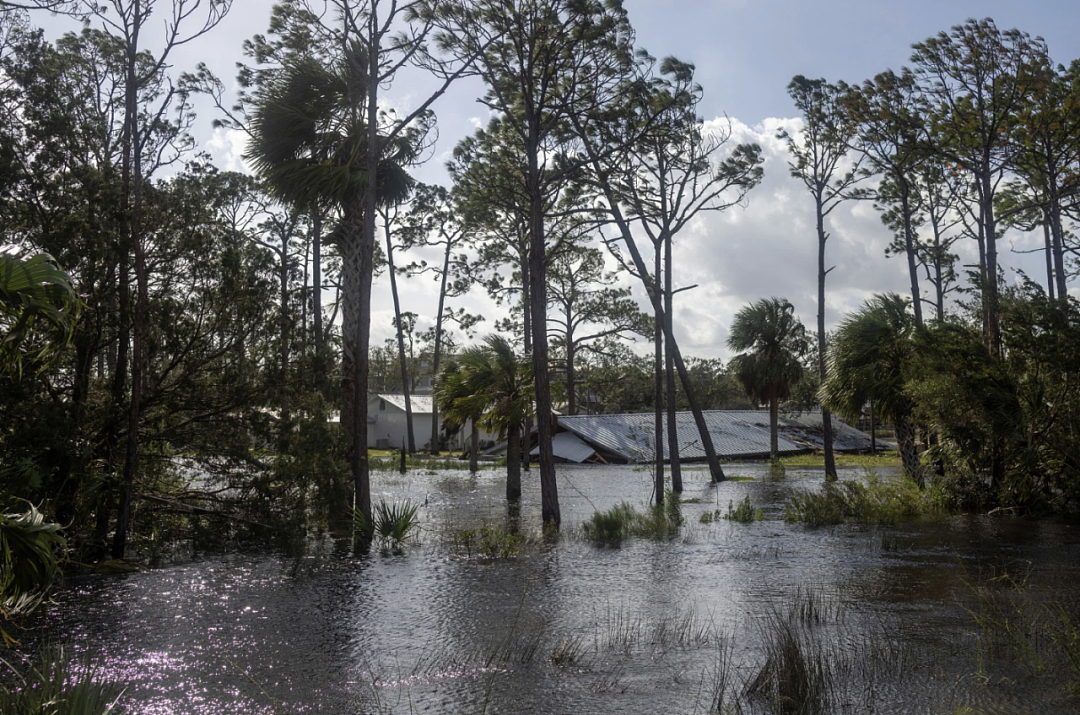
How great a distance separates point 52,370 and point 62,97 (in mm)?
4726

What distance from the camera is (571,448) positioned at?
43.5 metres

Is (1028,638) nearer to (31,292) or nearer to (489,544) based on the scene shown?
(489,544)

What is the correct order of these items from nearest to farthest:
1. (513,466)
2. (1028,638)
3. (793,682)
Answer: (793,682) → (1028,638) → (513,466)

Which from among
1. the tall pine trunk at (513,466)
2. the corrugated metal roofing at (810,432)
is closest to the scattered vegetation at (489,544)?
the tall pine trunk at (513,466)

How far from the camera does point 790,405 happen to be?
65625 millimetres

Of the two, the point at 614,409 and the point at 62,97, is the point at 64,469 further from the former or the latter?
the point at 614,409

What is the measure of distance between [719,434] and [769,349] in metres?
9.38

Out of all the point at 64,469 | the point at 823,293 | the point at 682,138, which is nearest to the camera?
the point at 64,469

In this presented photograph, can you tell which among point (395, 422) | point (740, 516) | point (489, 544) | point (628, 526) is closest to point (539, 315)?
point (628, 526)

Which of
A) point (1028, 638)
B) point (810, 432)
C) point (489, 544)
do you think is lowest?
point (1028, 638)

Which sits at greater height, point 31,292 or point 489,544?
point 31,292

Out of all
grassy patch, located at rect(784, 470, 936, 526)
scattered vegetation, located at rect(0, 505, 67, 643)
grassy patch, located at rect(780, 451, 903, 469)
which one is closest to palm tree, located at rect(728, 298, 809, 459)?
grassy patch, located at rect(780, 451, 903, 469)

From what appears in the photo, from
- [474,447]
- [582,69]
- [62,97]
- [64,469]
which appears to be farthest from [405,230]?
[64,469]

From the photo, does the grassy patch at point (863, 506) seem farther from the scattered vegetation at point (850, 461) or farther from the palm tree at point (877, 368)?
the scattered vegetation at point (850, 461)
